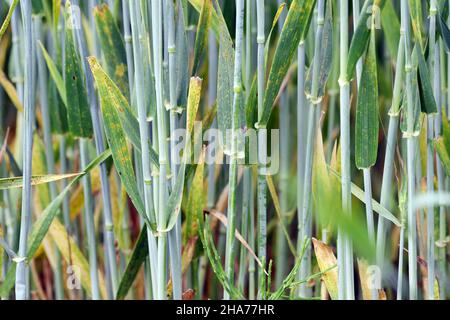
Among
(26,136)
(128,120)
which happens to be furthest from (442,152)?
(26,136)

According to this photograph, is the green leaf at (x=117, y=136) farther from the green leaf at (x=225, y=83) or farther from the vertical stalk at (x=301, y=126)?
the vertical stalk at (x=301, y=126)

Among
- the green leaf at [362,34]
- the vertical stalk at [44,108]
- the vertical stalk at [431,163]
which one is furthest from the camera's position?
the vertical stalk at [44,108]

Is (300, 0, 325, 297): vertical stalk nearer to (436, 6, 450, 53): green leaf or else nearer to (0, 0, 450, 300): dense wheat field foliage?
(0, 0, 450, 300): dense wheat field foliage

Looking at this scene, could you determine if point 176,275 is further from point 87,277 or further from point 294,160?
point 294,160

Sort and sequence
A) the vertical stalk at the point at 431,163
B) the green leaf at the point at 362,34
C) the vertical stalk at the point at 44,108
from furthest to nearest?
1. the vertical stalk at the point at 44,108
2. the vertical stalk at the point at 431,163
3. the green leaf at the point at 362,34

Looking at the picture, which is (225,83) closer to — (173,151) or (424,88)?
(173,151)

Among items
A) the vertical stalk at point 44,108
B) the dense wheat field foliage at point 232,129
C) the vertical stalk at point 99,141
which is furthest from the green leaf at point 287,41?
the vertical stalk at point 44,108

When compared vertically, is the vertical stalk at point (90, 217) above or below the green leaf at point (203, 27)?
below
